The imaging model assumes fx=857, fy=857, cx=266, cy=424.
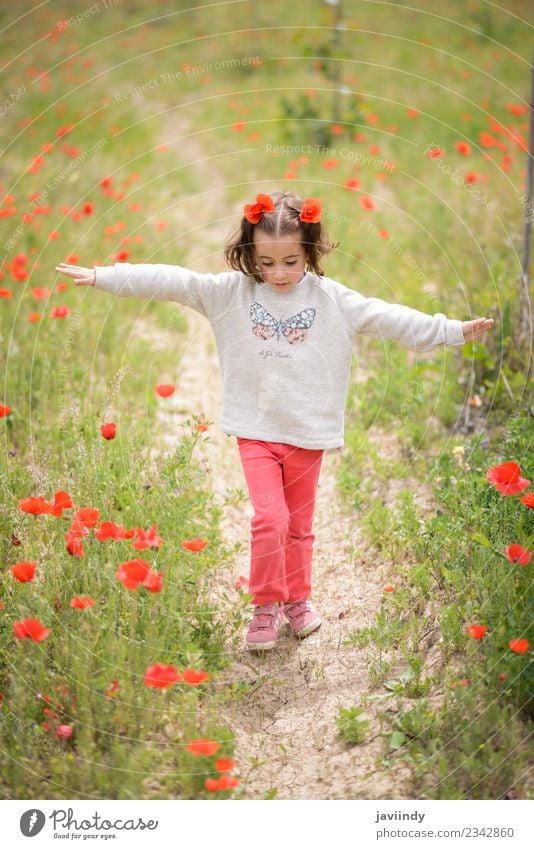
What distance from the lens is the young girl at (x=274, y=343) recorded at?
9.94ft

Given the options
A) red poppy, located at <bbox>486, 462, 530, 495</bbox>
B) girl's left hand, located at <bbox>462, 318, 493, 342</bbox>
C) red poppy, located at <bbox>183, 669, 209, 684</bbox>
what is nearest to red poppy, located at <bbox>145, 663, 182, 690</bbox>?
red poppy, located at <bbox>183, 669, 209, 684</bbox>

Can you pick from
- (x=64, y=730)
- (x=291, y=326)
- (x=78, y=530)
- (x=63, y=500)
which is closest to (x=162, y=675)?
(x=64, y=730)

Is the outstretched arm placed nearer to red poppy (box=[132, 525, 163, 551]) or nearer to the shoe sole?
red poppy (box=[132, 525, 163, 551])

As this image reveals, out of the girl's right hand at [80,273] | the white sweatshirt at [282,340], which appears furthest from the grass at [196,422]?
the girl's right hand at [80,273]

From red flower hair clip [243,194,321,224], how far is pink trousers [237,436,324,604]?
31.4 inches

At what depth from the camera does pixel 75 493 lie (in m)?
3.30

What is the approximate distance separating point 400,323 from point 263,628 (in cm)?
122

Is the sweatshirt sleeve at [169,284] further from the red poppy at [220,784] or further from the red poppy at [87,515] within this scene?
the red poppy at [220,784]

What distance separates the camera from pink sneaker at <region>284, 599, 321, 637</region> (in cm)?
326

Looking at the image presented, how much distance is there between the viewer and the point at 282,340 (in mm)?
3100

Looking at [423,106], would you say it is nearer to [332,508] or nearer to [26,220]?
[26,220]
